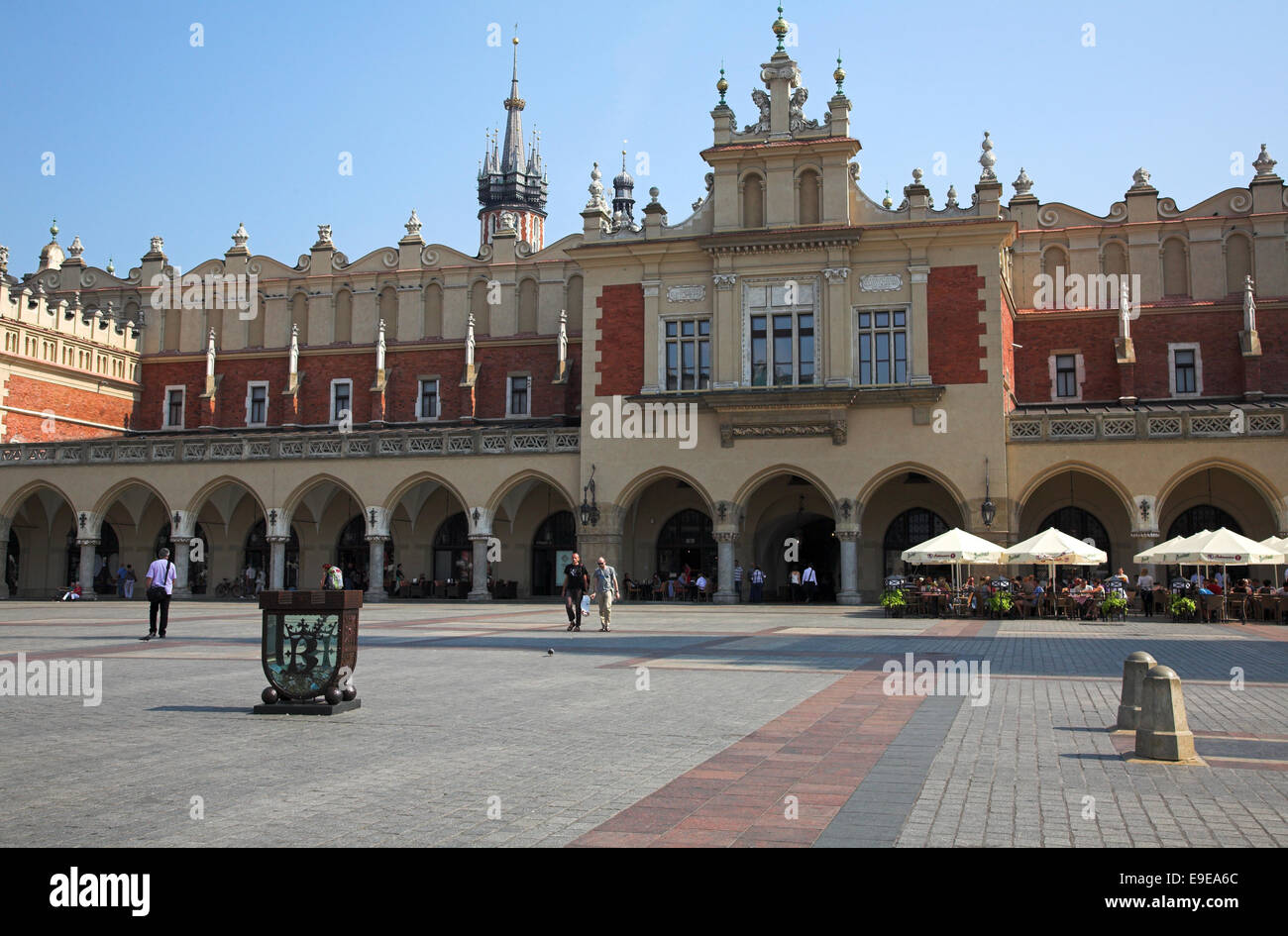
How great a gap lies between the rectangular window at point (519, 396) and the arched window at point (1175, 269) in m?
23.3

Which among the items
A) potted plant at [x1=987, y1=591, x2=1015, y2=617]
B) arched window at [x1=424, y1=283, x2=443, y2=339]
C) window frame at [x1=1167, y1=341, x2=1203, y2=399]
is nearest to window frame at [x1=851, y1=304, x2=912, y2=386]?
potted plant at [x1=987, y1=591, x2=1015, y2=617]

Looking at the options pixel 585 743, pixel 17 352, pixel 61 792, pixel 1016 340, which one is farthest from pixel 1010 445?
pixel 17 352

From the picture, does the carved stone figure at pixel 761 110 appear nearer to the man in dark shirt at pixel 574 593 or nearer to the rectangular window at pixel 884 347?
the rectangular window at pixel 884 347

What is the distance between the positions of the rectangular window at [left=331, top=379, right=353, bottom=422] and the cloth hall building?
9 cm

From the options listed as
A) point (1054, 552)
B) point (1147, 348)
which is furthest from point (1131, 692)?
point (1147, 348)

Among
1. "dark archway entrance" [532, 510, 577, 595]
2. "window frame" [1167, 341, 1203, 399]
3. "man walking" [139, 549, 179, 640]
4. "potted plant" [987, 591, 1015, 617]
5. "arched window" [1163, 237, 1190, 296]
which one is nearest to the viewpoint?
"man walking" [139, 549, 179, 640]

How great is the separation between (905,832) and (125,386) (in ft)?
157

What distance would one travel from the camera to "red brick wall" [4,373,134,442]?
42.8 metres

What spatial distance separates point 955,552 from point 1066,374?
14.9 meters

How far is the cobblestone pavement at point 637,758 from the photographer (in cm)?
617

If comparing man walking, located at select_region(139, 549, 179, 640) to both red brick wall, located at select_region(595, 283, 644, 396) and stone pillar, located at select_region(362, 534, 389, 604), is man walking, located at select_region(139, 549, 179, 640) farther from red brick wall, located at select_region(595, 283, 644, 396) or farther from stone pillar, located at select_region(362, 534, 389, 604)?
red brick wall, located at select_region(595, 283, 644, 396)

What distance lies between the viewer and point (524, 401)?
44.6m

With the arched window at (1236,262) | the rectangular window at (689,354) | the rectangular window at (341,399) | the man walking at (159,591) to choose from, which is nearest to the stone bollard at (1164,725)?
the man walking at (159,591)
